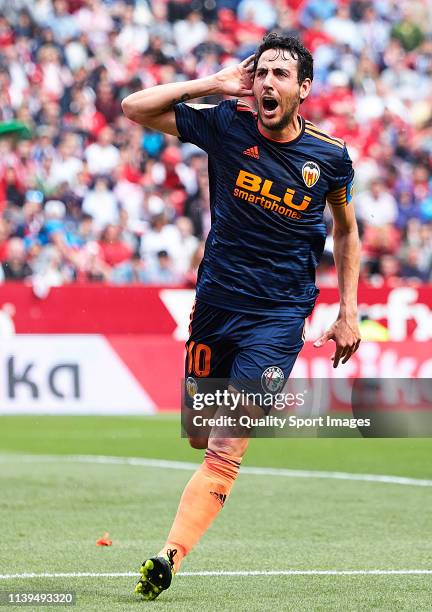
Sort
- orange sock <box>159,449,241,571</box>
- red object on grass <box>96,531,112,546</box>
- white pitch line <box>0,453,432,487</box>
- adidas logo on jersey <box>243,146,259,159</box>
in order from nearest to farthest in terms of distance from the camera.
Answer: orange sock <box>159,449,241,571</box> < adidas logo on jersey <box>243,146,259,159</box> < red object on grass <box>96,531,112,546</box> < white pitch line <box>0,453,432,487</box>

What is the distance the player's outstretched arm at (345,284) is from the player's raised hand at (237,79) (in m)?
0.81

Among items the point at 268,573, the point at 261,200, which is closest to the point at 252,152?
the point at 261,200

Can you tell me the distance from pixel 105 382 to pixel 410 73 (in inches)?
500

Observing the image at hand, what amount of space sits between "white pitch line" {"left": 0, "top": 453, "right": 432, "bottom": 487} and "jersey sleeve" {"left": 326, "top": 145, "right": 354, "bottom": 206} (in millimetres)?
4396

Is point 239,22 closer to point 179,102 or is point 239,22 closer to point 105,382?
point 105,382

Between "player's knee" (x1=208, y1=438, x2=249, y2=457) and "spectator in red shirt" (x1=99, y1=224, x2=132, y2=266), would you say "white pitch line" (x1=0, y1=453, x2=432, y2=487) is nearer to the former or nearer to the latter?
"player's knee" (x1=208, y1=438, x2=249, y2=457)

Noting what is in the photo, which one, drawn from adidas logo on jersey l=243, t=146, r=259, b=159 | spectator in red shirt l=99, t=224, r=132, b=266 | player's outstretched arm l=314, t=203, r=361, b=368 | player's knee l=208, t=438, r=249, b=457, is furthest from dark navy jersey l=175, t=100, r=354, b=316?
spectator in red shirt l=99, t=224, r=132, b=266

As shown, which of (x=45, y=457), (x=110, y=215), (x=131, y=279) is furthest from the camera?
(x=110, y=215)

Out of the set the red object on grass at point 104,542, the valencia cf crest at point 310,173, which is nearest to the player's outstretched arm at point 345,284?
the valencia cf crest at point 310,173

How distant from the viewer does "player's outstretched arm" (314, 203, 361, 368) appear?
6648mm

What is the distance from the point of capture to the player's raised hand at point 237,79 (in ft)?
20.6

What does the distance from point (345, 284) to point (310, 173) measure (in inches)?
23.9

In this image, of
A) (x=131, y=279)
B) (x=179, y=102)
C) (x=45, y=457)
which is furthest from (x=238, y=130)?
(x=131, y=279)

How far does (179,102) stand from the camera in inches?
256
